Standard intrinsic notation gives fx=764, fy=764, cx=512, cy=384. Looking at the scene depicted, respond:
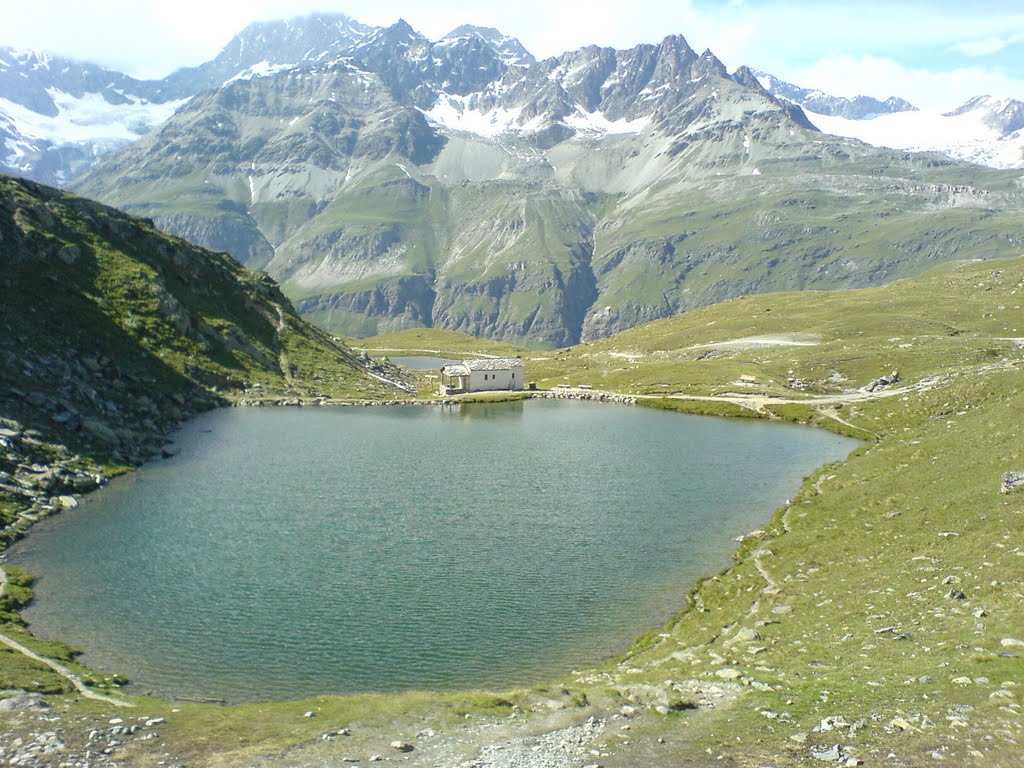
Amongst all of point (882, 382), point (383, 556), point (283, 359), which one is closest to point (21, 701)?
point (383, 556)

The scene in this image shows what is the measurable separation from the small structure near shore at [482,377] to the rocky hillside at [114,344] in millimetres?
11812

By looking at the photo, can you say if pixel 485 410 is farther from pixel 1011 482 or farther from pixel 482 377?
pixel 1011 482

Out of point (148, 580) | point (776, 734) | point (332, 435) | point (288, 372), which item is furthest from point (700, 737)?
point (288, 372)

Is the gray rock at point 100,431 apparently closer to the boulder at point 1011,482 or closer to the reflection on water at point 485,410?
the reflection on water at point 485,410

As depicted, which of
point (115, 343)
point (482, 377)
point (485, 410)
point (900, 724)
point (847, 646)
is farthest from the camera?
point (482, 377)

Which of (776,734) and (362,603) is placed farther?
(362,603)

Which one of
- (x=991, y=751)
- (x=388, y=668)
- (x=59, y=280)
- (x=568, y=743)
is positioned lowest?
(x=388, y=668)

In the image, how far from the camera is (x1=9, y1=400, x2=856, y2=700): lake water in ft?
124

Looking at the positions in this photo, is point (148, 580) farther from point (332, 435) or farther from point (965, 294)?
point (965, 294)

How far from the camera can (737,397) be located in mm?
129625

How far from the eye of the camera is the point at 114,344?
99.4 metres

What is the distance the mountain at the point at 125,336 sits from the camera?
3039 inches

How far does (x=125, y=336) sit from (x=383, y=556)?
71877 millimetres

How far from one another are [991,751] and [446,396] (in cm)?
12884
